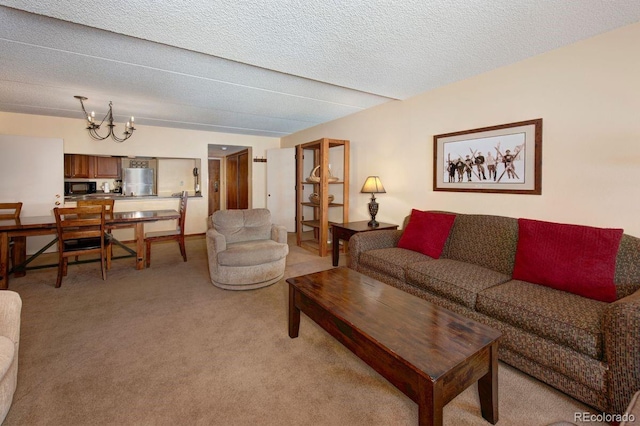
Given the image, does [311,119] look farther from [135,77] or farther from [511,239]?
[511,239]

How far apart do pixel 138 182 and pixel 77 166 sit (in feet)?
3.39

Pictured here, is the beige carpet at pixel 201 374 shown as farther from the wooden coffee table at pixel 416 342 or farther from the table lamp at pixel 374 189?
the table lamp at pixel 374 189

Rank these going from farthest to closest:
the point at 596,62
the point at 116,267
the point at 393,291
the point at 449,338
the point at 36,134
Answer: the point at 36,134 → the point at 116,267 → the point at 596,62 → the point at 393,291 → the point at 449,338

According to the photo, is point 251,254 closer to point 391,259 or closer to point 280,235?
point 280,235

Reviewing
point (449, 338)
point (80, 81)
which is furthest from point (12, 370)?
point (80, 81)

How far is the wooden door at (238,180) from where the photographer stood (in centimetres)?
722

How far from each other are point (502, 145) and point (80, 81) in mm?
4354

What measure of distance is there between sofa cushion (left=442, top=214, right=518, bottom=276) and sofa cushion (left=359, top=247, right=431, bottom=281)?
0.32m

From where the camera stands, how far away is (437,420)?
1.13 metres

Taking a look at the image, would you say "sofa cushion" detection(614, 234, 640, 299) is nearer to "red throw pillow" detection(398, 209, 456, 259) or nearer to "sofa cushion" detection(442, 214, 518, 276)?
"sofa cushion" detection(442, 214, 518, 276)

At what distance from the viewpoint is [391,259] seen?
109 inches

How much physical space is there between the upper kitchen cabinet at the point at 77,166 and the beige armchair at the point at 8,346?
4.84 meters

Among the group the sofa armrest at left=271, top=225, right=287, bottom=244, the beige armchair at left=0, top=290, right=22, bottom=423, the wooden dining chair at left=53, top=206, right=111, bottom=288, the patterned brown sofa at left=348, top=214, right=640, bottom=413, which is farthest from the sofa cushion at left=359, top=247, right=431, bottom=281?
the wooden dining chair at left=53, top=206, right=111, bottom=288

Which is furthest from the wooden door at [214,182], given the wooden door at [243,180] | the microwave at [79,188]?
the microwave at [79,188]
